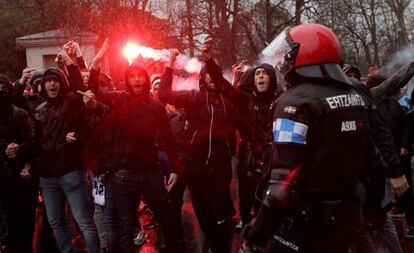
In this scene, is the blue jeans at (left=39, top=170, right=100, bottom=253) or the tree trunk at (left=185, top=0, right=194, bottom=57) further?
the tree trunk at (left=185, top=0, right=194, bottom=57)

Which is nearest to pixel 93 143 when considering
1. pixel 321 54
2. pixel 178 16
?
pixel 321 54

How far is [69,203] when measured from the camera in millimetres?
5133

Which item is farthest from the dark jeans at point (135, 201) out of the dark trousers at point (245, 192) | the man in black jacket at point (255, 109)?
the dark trousers at point (245, 192)

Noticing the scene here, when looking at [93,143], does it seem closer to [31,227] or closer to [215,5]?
[31,227]

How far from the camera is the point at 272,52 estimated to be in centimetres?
543

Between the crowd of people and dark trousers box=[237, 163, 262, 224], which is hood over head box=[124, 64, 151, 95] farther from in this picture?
dark trousers box=[237, 163, 262, 224]

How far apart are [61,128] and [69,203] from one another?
A: 752 millimetres

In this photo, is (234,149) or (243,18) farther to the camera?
(243,18)

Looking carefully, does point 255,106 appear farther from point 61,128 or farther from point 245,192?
point 61,128

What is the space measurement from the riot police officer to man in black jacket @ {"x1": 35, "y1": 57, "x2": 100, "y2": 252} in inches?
99.6

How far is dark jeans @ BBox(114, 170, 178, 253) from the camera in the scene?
481 cm

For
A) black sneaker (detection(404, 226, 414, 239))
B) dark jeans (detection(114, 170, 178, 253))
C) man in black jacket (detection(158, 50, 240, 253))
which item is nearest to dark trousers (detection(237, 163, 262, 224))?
man in black jacket (detection(158, 50, 240, 253))

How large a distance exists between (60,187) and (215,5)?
773 inches

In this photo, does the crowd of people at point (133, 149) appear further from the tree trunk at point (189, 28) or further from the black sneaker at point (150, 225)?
the tree trunk at point (189, 28)
